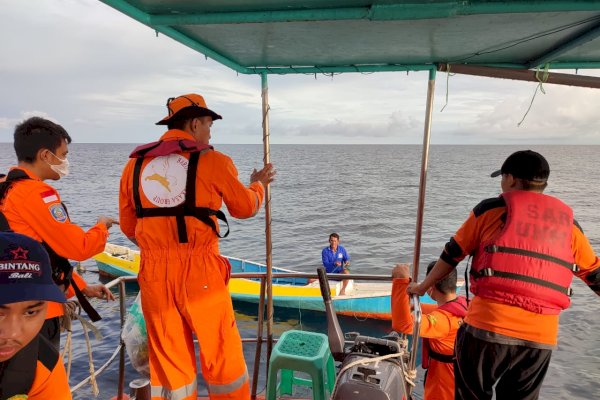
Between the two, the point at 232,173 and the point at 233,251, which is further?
the point at 233,251

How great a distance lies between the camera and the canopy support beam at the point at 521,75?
9.44 feet

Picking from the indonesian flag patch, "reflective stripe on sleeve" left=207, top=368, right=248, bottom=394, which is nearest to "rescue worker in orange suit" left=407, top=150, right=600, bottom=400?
"reflective stripe on sleeve" left=207, top=368, right=248, bottom=394

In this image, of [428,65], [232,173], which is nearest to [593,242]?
[428,65]

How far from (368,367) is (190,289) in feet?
3.60

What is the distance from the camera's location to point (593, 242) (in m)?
23.5

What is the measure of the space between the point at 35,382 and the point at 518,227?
2219 mm

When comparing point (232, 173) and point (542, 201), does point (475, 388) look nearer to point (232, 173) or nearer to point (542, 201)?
point (542, 201)

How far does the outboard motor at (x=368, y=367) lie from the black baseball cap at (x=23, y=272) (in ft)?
4.52

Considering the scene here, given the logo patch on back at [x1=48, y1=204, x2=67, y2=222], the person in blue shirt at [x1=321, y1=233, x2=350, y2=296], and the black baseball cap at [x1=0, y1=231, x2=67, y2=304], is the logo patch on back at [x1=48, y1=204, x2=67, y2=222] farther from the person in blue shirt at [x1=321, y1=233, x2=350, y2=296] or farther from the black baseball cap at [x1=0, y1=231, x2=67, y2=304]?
the person in blue shirt at [x1=321, y1=233, x2=350, y2=296]

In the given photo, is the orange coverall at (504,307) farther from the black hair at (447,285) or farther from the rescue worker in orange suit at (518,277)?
the black hair at (447,285)

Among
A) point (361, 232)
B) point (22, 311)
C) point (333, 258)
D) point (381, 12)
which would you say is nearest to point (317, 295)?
point (333, 258)

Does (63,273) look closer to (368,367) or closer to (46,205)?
(46,205)

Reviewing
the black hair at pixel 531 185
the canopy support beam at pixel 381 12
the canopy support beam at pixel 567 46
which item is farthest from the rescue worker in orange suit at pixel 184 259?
the canopy support beam at pixel 567 46

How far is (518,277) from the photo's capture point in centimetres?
207
